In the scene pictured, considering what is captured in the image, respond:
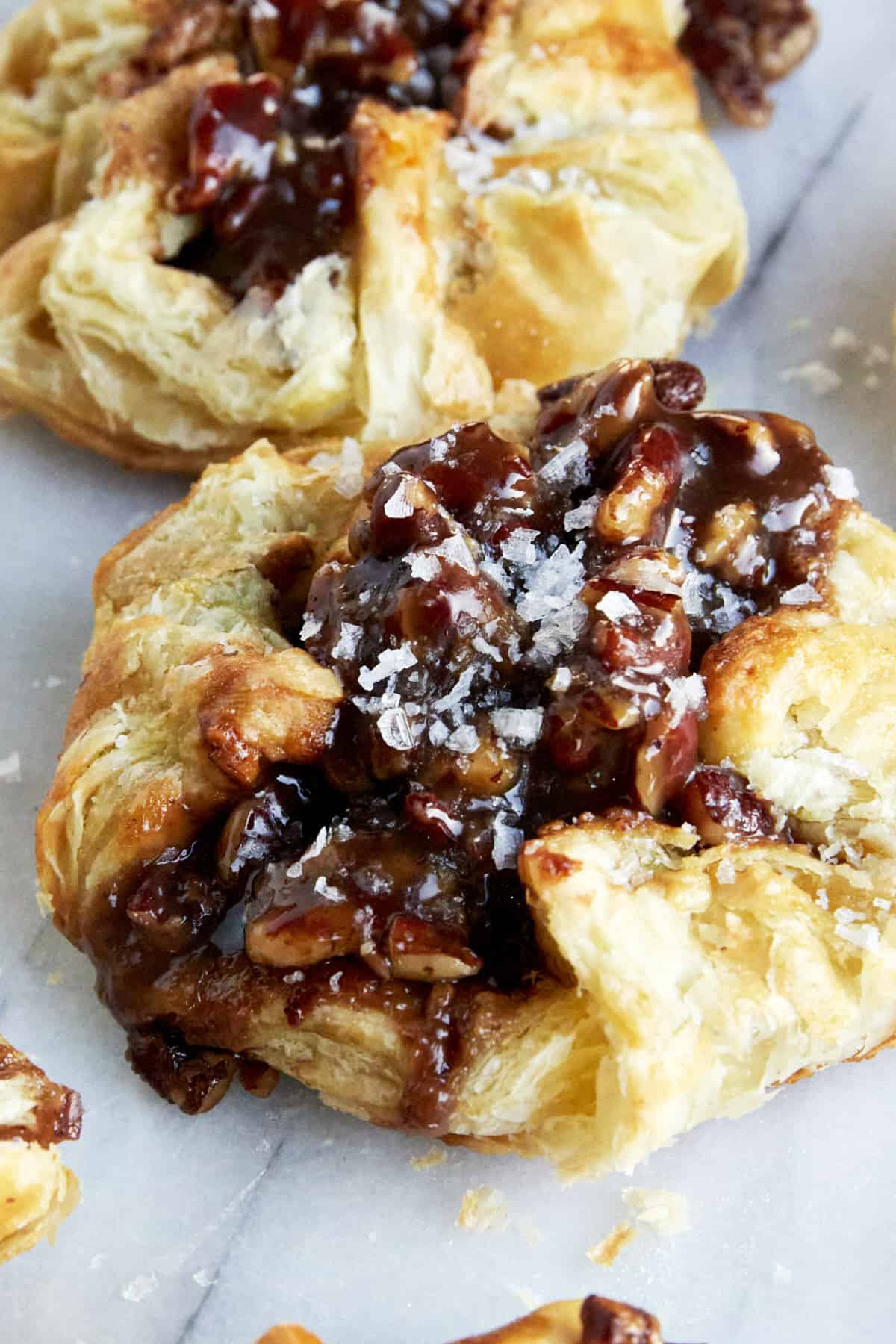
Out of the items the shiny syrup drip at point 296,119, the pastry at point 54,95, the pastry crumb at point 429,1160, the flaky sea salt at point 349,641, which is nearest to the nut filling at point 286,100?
the shiny syrup drip at point 296,119

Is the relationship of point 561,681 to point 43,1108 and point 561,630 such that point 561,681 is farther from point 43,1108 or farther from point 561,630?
point 43,1108

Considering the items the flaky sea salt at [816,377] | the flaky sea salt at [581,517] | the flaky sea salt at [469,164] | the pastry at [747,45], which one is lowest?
the flaky sea salt at [816,377]

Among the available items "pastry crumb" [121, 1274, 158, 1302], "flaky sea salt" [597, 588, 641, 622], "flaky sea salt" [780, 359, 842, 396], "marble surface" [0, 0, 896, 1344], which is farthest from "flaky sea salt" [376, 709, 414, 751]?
"flaky sea salt" [780, 359, 842, 396]

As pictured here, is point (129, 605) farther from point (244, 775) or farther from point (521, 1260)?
point (521, 1260)

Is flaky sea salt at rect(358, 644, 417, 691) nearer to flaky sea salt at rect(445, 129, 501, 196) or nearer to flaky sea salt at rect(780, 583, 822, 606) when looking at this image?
flaky sea salt at rect(780, 583, 822, 606)

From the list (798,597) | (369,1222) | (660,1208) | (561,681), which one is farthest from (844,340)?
(369,1222)

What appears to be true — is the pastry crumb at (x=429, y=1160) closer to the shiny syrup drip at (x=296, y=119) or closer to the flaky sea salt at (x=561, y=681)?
the flaky sea salt at (x=561, y=681)

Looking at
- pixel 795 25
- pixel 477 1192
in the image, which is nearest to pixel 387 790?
pixel 477 1192
